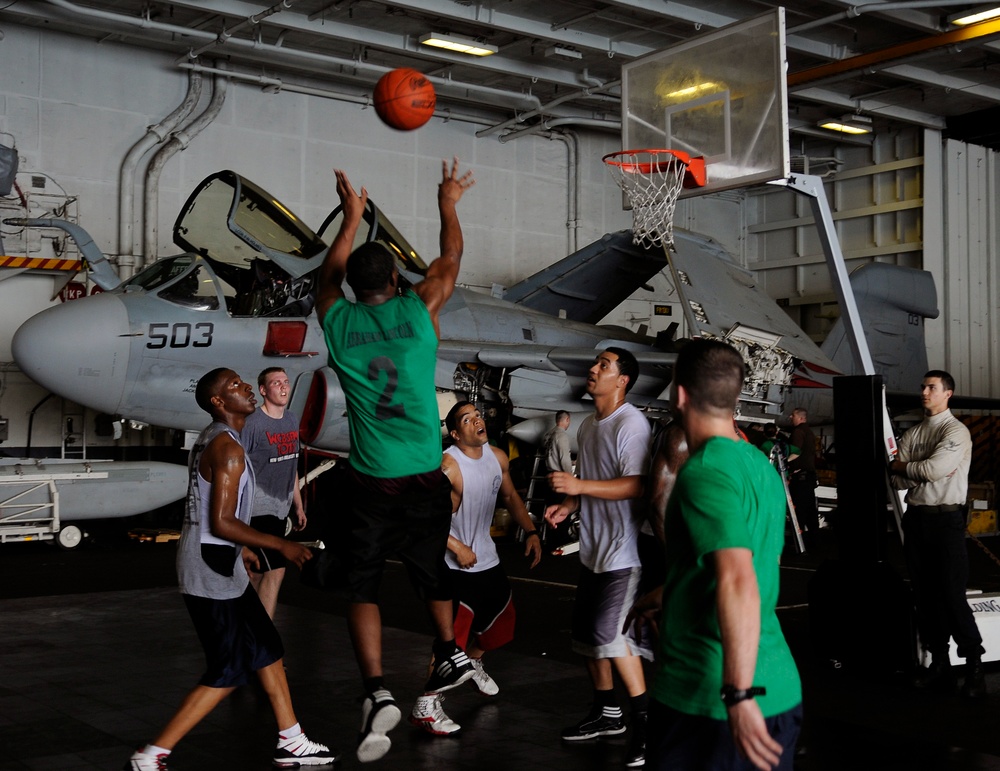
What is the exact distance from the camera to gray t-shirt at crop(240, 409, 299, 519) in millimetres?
6203

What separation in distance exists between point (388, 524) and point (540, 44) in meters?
14.5

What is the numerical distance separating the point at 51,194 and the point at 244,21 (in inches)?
153

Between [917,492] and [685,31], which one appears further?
[685,31]

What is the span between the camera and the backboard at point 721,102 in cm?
761

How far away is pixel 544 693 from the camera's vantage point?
5.66 meters

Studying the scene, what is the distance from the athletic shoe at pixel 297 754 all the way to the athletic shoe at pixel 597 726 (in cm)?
113

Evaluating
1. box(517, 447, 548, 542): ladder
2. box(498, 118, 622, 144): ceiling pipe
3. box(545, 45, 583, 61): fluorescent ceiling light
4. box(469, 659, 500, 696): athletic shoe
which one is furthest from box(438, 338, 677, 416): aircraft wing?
box(469, 659, 500, 696): athletic shoe

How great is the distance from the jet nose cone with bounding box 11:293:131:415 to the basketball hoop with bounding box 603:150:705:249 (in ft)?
20.1

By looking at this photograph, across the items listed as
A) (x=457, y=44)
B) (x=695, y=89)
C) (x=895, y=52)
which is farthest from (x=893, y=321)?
(x=695, y=89)

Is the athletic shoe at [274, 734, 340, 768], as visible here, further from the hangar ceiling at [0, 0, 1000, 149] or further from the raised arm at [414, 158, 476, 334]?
the hangar ceiling at [0, 0, 1000, 149]

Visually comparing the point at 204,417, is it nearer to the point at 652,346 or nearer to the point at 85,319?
the point at 85,319

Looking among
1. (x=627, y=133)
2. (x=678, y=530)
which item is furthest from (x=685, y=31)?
(x=678, y=530)

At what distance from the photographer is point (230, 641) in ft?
13.6

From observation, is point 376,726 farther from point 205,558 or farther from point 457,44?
point 457,44
